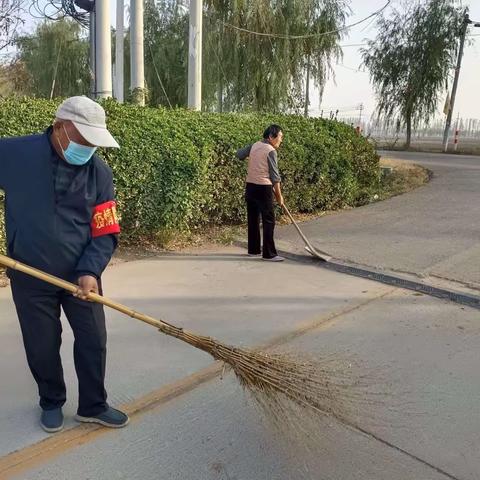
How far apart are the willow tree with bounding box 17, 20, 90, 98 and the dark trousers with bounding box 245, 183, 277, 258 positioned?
1777cm

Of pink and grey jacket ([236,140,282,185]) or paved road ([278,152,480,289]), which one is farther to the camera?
pink and grey jacket ([236,140,282,185])

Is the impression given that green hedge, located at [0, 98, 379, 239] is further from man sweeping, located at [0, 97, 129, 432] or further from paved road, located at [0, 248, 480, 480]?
man sweeping, located at [0, 97, 129, 432]

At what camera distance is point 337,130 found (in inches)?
361

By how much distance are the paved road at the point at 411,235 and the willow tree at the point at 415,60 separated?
18126 millimetres

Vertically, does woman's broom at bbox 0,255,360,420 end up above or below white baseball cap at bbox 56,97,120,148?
below

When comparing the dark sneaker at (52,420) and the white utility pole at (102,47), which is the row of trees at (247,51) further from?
the dark sneaker at (52,420)

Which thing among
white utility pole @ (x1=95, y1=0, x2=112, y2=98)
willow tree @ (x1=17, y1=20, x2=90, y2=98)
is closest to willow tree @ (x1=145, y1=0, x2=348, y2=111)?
willow tree @ (x1=17, y1=20, x2=90, y2=98)

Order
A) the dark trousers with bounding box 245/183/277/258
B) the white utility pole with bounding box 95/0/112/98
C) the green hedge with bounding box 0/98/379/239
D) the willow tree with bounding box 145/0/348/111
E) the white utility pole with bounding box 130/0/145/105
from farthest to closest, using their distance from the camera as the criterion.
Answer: the willow tree with bounding box 145/0/348/111, the white utility pole with bounding box 130/0/145/105, the white utility pole with bounding box 95/0/112/98, the dark trousers with bounding box 245/183/277/258, the green hedge with bounding box 0/98/379/239

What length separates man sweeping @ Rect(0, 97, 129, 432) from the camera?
2340 millimetres

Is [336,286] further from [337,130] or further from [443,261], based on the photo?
[337,130]

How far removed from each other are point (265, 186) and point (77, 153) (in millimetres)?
3843

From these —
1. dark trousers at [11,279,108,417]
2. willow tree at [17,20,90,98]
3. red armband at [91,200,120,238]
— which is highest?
willow tree at [17,20,90,98]

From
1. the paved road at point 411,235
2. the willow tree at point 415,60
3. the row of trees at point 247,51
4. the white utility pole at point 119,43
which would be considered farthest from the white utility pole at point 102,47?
the willow tree at point 415,60

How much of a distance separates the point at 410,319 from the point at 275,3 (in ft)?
42.6
